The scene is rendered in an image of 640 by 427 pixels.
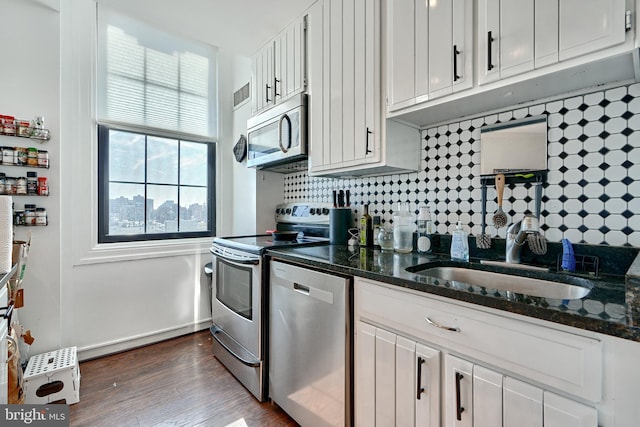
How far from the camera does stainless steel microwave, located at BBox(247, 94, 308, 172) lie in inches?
79.4

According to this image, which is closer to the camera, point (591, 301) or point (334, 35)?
point (591, 301)

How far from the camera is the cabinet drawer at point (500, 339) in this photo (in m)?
0.69

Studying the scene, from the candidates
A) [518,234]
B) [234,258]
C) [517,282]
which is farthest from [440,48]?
[234,258]

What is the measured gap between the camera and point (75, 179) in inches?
87.6

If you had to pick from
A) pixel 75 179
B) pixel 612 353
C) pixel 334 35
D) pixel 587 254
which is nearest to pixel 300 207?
pixel 334 35

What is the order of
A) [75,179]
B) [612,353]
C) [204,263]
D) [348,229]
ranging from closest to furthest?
[612,353]
[348,229]
[75,179]
[204,263]

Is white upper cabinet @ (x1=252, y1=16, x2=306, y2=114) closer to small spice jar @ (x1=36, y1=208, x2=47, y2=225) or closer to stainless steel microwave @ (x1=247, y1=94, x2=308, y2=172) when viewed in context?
stainless steel microwave @ (x1=247, y1=94, x2=308, y2=172)

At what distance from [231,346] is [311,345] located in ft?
2.78

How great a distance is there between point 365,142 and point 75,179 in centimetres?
221

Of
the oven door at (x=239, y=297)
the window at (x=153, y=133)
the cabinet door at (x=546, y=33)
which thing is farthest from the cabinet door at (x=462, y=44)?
the window at (x=153, y=133)

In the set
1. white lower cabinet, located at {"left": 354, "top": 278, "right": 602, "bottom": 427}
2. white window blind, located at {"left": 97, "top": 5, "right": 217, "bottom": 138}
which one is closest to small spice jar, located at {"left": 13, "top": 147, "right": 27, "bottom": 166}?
white window blind, located at {"left": 97, "top": 5, "right": 217, "bottom": 138}

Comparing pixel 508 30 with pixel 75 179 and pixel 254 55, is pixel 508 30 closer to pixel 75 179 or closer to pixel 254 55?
pixel 254 55

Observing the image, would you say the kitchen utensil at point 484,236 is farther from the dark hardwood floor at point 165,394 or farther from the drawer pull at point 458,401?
Result: the dark hardwood floor at point 165,394

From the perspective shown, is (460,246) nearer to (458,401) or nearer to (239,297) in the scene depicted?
(458,401)
